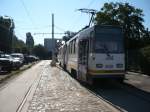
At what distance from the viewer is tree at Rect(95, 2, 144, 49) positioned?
43.8 m

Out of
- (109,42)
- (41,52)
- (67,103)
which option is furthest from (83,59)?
(41,52)

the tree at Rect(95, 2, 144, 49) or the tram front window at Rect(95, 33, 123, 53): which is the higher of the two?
the tree at Rect(95, 2, 144, 49)

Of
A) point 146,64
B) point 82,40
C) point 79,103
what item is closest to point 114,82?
point 82,40

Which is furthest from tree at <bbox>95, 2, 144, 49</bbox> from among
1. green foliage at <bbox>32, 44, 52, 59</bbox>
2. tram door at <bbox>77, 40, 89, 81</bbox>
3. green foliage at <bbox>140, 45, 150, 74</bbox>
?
green foliage at <bbox>32, 44, 52, 59</bbox>

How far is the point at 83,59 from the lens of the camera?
64.8 ft

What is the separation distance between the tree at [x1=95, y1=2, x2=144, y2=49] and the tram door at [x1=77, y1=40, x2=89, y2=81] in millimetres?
23208

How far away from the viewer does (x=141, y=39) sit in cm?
4481

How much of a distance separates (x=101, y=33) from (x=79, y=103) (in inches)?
255

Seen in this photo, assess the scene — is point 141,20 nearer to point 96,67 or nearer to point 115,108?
point 96,67

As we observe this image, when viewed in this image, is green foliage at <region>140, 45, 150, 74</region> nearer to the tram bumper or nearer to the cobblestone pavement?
the tram bumper

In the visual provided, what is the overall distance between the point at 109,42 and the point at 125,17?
87.6ft

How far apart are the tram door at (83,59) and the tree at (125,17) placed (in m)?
23.2

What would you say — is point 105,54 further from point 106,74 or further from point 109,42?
point 106,74

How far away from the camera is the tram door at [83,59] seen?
1883 cm
